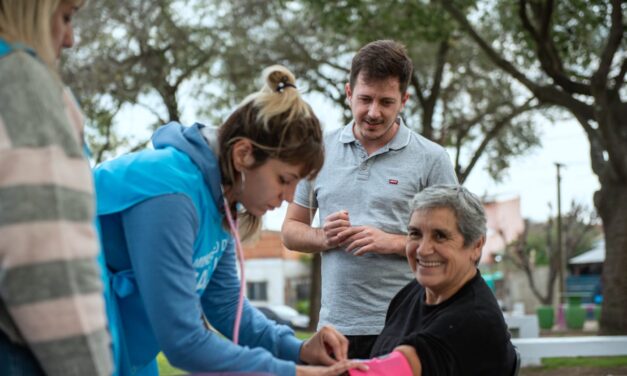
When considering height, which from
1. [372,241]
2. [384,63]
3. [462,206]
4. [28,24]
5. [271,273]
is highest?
[384,63]

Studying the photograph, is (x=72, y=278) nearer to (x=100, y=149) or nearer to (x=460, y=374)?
(x=460, y=374)

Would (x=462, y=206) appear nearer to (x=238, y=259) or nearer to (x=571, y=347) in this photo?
(x=238, y=259)

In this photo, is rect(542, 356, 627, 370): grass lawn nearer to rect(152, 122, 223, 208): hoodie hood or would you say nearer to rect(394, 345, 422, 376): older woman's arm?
rect(394, 345, 422, 376): older woman's arm

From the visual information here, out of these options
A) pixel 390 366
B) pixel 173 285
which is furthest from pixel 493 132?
pixel 173 285

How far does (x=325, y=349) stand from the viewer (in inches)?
→ 101

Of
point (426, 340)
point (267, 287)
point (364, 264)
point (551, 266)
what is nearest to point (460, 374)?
point (426, 340)

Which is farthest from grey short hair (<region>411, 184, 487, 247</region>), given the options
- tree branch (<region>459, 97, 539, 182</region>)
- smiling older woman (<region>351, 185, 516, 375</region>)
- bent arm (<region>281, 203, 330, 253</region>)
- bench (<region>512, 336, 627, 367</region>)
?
tree branch (<region>459, 97, 539, 182</region>)

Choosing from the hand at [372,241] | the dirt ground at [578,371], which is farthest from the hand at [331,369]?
the dirt ground at [578,371]

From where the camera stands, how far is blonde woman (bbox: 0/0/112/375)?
1529 millimetres

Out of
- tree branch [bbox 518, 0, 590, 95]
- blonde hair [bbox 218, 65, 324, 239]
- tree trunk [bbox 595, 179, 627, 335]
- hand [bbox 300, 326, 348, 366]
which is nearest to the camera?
blonde hair [bbox 218, 65, 324, 239]

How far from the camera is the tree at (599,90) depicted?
12336 millimetres

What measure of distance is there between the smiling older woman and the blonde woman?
4.69 ft

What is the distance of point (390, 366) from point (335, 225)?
0.91 m

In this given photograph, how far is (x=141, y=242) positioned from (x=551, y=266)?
31551 millimetres
